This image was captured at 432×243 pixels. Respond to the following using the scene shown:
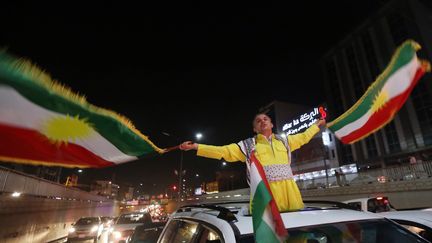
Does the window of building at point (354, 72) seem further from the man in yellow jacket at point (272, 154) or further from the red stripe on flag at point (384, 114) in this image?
the man in yellow jacket at point (272, 154)

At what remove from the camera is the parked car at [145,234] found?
31.3ft

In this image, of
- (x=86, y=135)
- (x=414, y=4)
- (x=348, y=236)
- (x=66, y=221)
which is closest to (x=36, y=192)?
(x=66, y=221)

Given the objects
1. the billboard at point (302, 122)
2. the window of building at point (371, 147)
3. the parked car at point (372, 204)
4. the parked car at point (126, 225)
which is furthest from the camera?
the billboard at point (302, 122)

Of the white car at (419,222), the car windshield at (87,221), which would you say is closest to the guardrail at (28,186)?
the car windshield at (87,221)

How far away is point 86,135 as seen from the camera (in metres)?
2.92

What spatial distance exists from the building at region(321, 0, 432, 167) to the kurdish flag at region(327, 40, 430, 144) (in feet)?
130

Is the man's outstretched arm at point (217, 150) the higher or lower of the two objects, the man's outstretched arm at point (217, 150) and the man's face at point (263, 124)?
the lower

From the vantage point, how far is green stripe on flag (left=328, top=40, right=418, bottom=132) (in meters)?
3.17

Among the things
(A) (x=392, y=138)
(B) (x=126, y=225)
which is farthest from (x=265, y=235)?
(A) (x=392, y=138)

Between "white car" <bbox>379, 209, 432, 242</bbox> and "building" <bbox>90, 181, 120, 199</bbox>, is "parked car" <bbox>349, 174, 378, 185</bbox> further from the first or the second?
"building" <bbox>90, 181, 120, 199</bbox>

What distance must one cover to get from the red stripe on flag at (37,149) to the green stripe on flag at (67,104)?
0.29 m

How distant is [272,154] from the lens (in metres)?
3.45

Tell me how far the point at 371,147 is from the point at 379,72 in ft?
40.4

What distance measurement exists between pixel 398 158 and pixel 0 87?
47132mm
